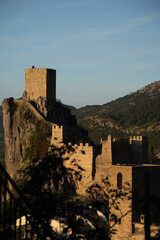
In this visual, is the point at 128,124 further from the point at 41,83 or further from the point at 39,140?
the point at 39,140

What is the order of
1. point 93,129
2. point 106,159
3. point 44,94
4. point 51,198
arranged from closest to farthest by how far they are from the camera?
point 51,198, point 106,159, point 44,94, point 93,129

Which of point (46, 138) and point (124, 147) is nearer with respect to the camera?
point (124, 147)

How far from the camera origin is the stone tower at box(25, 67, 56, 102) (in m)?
58.1

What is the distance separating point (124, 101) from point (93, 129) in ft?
207

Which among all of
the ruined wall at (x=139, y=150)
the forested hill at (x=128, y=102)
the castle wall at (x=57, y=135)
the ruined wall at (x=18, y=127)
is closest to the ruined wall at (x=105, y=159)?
the ruined wall at (x=139, y=150)

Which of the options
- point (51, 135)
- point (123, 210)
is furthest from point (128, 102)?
point (123, 210)

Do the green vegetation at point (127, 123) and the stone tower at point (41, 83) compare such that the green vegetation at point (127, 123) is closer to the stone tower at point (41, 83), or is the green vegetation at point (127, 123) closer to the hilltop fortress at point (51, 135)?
the stone tower at point (41, 83)

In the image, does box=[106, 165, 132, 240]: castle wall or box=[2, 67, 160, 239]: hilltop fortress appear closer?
box=[106, 165, 132, 240]: castle wall

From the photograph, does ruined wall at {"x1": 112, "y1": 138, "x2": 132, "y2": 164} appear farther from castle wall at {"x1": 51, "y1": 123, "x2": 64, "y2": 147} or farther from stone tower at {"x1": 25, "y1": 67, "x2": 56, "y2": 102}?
stone tower at {"x1": 25, "y1": 67, "x2": 56, "y2": 102}

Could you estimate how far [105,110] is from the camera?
7308 inches

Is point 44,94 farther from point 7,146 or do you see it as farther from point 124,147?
point 124,147

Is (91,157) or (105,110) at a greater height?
(105,110)

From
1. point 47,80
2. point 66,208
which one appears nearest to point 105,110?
point 47,80

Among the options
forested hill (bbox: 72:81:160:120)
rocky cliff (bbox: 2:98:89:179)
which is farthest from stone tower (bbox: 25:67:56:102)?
forested hill (bbox: 72:81:160:120)
